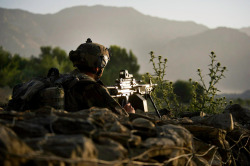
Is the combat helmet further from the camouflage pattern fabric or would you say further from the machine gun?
the camouflage pattern fabric

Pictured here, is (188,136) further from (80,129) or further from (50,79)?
(50,79)

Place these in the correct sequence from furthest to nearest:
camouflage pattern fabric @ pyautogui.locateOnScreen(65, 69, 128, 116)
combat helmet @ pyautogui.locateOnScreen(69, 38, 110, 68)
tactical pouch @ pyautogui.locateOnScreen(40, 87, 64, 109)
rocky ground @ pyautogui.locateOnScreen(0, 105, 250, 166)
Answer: combat helmet @ pyautogui.locateOnScreen(69, 38, 110, 68), camouflage pattern fabric @ pyautogui.locateOnScreen(65, 69, 128, 116), tactical pouch @ pyautogui.locateOnScreen(40, 87, 64, 109), rocky ground @ pyautogui.locateOnScreen(0, 105, 250, 166)

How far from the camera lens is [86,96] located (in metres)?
4.50

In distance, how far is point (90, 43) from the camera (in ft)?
17.2

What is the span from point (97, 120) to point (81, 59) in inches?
95.3

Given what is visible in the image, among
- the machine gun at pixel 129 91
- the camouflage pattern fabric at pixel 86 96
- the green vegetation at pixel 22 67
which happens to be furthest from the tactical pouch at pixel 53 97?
Answer: the green vegetation at pixel 22 67

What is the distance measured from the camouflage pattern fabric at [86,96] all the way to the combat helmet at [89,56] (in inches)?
24.0

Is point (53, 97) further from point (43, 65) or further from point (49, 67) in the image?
point (43, 65)

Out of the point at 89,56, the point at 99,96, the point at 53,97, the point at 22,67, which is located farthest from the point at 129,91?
the point at 22,67

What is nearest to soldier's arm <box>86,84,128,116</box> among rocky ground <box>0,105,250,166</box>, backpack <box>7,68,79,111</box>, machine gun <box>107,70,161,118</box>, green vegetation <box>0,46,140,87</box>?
backpack <box>7,68,79,111</box>

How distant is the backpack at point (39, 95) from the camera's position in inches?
163

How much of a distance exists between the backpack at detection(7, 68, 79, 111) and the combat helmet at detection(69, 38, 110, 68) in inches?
28.7

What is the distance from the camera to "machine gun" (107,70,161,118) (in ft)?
18.2

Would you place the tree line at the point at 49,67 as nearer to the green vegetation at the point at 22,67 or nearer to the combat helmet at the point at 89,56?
the green vegetation at the point at 22,67
